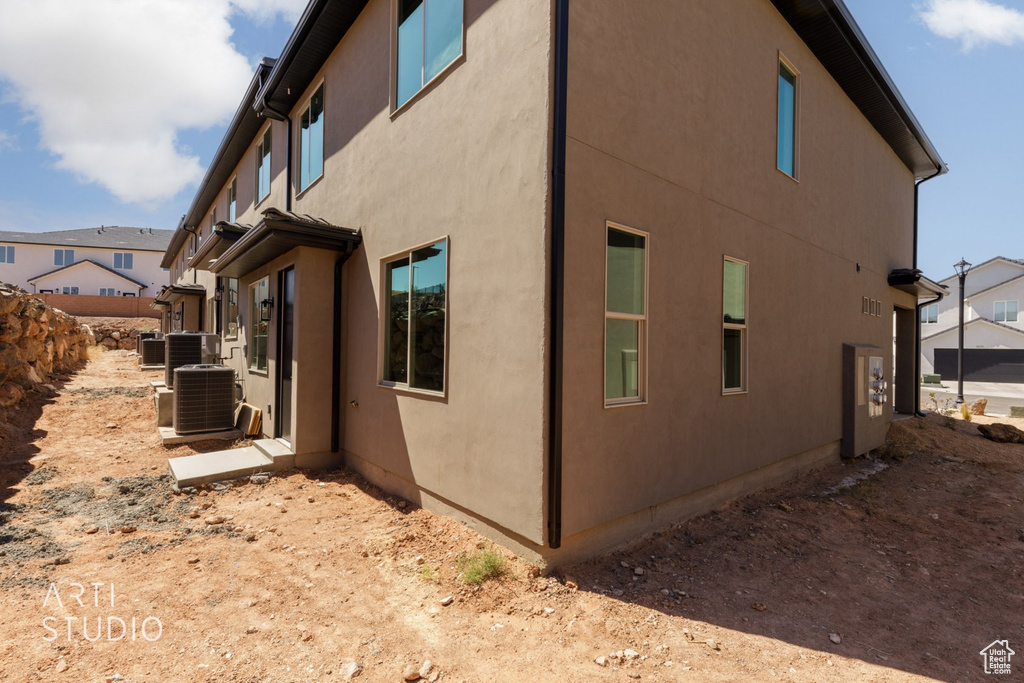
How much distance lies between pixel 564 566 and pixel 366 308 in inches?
159

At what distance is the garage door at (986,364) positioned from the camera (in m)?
32.2

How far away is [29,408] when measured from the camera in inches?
372

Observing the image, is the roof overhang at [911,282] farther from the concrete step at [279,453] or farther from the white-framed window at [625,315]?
the concrete step at [279,453]

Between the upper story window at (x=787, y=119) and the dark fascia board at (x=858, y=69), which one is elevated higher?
the dark fascia board at (x=858, y=69)

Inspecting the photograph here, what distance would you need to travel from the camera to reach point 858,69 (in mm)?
8180

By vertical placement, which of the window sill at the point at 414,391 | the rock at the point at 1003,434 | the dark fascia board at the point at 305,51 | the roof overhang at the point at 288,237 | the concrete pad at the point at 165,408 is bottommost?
the rock at the point at 1003,434

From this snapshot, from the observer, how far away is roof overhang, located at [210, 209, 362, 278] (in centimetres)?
624

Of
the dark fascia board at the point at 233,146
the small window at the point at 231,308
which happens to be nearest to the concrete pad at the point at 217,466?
the small window at the point at 231,308

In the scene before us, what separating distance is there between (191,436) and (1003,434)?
16.0m

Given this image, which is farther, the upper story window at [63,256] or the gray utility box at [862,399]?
the upper story window at [63,256]

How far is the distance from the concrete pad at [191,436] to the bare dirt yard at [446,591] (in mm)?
1318

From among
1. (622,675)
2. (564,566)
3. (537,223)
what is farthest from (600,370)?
(622,675)

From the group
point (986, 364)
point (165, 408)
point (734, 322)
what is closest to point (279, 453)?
point (165, 408)

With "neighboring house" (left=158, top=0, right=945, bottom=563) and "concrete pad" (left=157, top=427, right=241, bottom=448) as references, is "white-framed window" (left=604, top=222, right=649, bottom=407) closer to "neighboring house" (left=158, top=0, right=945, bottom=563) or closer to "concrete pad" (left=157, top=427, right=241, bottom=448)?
"neighboring house" (left=158, top=0, right=945, bottom=563)
